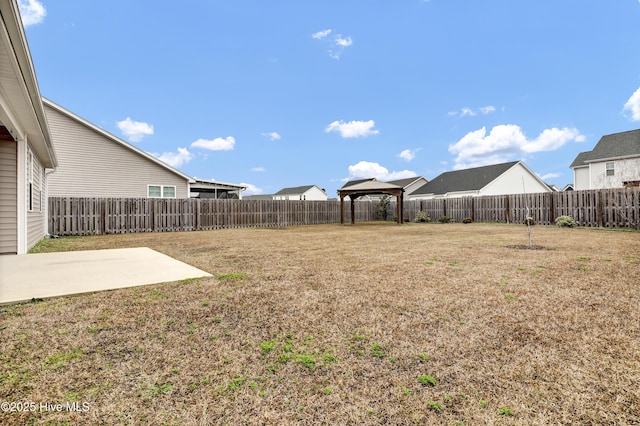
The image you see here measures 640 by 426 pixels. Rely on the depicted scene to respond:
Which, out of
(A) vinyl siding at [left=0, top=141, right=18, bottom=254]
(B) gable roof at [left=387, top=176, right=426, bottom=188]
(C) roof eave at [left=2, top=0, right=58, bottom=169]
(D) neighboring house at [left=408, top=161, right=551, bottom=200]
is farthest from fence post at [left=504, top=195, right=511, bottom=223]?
(A) vinyl siding at [left=0, top=141, right=18, bottom=254]

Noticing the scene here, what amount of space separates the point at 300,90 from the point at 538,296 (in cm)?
2594

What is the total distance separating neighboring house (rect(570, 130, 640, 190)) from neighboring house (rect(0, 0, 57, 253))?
29485 mm

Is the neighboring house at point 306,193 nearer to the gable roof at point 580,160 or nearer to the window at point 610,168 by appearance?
the gable roof at point 580,160

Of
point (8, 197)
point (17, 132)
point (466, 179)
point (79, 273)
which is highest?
point (466, 179)

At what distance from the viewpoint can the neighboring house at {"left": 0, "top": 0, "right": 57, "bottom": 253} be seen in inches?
136

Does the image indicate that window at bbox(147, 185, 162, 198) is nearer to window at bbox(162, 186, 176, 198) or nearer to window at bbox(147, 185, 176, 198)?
window at bbox(147, 185, 176, 198)

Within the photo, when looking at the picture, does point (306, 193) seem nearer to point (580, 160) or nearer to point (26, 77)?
point (580, 160)

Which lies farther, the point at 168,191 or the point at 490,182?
the point at 490,182

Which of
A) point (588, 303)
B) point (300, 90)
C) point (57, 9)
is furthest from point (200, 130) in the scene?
point (588, 303)

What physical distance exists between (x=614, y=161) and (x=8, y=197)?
33.4 m

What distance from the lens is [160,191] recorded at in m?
18.3

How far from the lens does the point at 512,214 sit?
18.4 meters

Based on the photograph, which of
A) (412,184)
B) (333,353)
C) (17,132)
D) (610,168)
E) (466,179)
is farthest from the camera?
(412,184)

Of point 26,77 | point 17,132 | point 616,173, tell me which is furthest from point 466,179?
point 26,77
